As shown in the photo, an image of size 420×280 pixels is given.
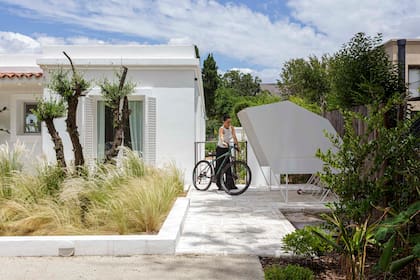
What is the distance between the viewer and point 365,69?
967 cm

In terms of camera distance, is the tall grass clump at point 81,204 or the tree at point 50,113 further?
the tree at point 50,113

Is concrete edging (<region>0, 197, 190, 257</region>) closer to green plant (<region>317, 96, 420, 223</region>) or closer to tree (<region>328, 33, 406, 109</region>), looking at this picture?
green plant (<region>317, 96, 420, 223</region>)

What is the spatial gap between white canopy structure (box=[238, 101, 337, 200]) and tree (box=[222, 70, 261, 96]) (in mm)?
51217

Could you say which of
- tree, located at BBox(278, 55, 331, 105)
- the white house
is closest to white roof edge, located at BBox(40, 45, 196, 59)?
the white house

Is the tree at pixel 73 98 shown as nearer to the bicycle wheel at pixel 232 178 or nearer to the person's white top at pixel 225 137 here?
the bicycle wheel at pixel 232 178

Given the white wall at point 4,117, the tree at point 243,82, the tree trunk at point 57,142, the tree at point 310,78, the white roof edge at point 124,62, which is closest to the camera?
the tree trunk at point 57,142

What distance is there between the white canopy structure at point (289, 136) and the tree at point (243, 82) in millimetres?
51217

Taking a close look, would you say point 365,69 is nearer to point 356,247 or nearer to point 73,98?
point 73,98

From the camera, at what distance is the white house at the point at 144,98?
11.7m

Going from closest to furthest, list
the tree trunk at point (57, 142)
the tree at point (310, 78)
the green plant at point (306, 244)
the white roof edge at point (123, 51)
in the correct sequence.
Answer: the green plant at point (306, 244) < the tree trunk at point (57, 142) < the white roof edge at point (123, 51) < the tree at point (310, 78)

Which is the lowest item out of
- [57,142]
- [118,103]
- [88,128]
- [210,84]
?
[57,142]

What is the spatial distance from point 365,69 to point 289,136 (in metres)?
2.43

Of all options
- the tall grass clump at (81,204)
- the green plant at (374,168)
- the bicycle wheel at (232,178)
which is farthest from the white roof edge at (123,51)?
the green plant at (374,168)

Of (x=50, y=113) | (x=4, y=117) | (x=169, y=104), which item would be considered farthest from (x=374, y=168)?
(x=4, y=117)
